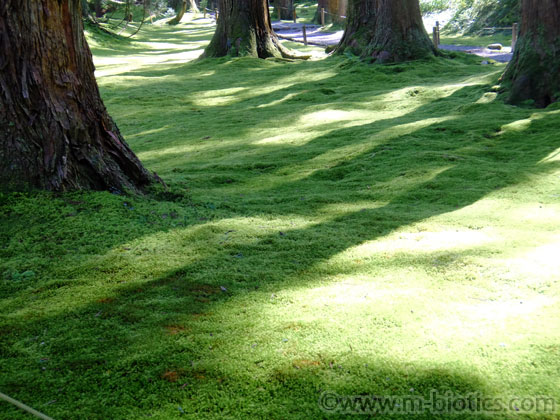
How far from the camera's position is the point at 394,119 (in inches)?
336

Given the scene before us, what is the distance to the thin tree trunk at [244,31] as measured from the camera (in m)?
15.4

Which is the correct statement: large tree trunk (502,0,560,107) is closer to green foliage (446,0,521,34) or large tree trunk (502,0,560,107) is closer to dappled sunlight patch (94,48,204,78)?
dappled sunlight patch (94,48,204,78)

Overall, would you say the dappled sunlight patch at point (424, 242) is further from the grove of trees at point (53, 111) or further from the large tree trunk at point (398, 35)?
the large tree trunk at point (398, 35)

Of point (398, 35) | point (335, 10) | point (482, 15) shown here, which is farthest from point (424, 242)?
point (335, 10)

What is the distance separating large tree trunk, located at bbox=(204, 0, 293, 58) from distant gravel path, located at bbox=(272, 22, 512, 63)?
20.9 ft

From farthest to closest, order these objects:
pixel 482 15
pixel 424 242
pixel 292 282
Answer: pixel 482 15 < pixel 424 242 < pixel 292 282

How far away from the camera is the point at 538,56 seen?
8008 millimetres

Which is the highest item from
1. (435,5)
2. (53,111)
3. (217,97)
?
(435,5)

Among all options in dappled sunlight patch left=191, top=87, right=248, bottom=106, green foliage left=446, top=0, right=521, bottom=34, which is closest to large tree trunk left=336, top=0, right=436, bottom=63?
dappled sunlight patch left=191, top=87, right=248, bottom=106

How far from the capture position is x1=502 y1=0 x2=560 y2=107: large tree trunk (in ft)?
25.8

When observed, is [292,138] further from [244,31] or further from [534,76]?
[244,31]

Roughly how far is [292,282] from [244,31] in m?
13.7

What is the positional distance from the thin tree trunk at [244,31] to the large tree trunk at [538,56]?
8.82 m

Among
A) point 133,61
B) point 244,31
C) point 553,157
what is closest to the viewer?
point 553,157
